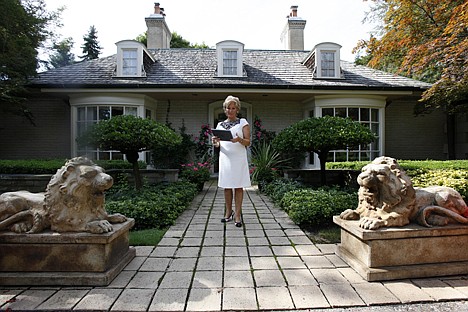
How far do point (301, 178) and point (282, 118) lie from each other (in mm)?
4095

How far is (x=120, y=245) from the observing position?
8.88 ft

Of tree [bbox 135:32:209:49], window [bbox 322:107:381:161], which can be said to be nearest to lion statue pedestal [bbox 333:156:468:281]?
window [bbox 322:107:381:161]

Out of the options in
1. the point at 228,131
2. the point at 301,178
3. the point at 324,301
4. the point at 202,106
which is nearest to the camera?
the point at 324,301

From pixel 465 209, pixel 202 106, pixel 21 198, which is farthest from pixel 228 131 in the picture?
pixel 202 106

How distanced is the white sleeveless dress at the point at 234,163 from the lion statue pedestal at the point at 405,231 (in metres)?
1.78

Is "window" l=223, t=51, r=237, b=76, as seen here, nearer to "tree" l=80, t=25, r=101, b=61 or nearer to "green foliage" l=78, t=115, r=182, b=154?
"green foliage" l=78, t=115, r=182, b=154

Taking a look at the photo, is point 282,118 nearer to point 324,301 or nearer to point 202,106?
point 202,106

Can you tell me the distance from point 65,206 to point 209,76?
8.27 meters

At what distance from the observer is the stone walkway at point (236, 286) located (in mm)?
2035

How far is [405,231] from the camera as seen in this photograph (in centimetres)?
241

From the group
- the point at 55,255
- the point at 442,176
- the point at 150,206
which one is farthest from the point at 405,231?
the point at 442,176

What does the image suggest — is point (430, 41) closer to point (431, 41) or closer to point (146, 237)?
point (431, 41)

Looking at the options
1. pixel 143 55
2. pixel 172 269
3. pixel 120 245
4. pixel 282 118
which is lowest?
pixel 172 269

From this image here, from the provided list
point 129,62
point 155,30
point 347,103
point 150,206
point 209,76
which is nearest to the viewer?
point 150,206
